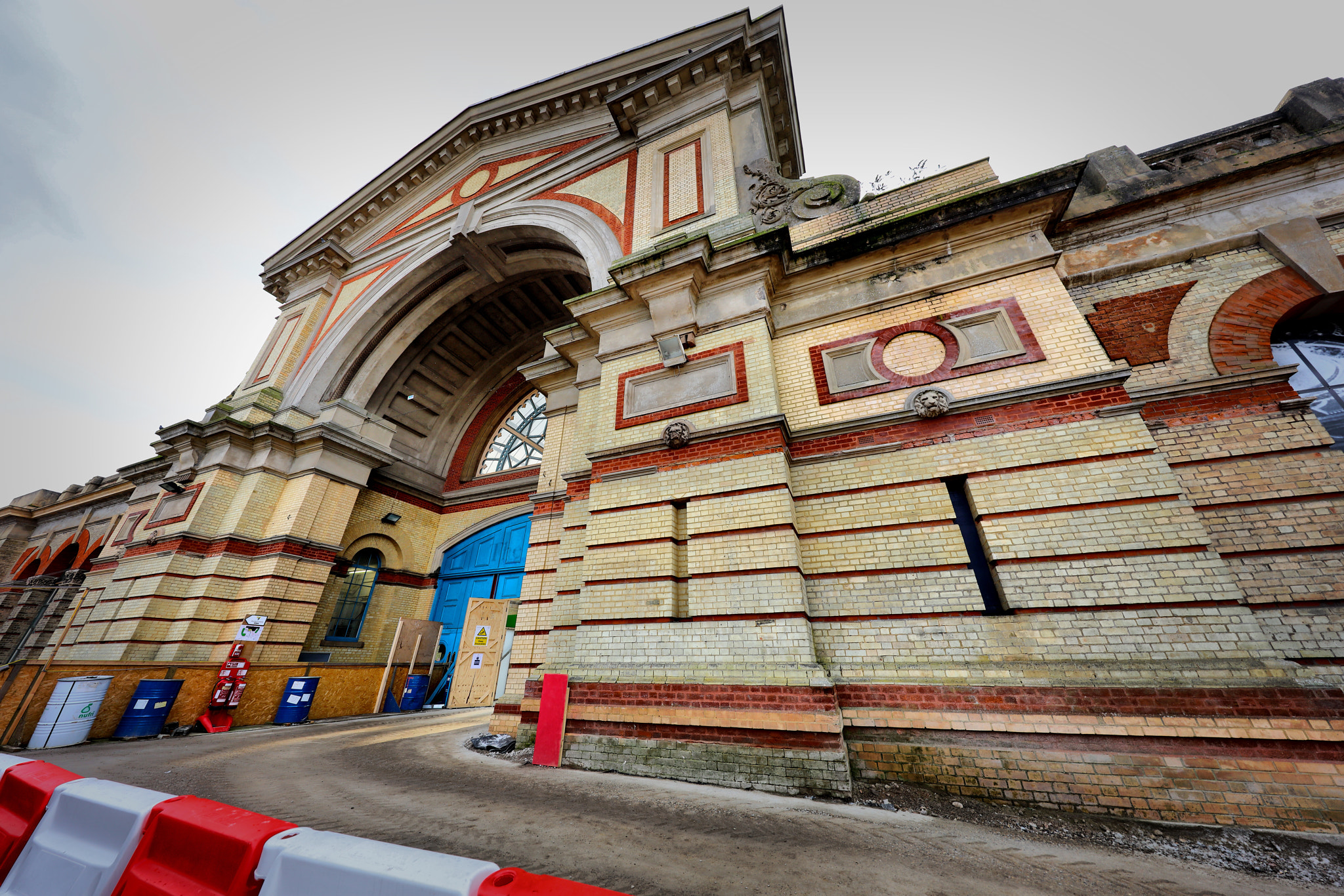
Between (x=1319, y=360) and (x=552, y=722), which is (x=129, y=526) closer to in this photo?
(x=552, y=722)

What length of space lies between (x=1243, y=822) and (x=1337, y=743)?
90cm

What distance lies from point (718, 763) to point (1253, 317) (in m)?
7.47

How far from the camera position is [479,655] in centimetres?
1093

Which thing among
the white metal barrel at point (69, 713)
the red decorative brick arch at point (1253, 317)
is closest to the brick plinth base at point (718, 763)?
the red decorative brick arch at point (1253, 317)

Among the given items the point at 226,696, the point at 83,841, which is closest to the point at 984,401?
the point at 83,841

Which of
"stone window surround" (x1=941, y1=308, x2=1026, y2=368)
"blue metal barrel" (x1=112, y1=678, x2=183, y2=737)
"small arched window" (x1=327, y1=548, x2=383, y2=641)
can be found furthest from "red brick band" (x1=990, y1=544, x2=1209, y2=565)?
"small arched window" (x1=327, y1=548, x2=383, y2=641)

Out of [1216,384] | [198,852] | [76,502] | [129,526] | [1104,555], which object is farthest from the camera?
[76,502]

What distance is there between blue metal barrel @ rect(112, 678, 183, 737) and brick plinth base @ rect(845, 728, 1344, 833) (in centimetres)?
1124

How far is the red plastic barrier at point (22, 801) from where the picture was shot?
7.06 feet

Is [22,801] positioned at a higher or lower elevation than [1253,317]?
lower

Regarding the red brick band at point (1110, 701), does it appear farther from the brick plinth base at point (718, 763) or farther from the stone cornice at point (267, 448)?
the stone cornice at point (267, 448)

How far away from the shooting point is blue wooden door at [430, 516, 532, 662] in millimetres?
12250

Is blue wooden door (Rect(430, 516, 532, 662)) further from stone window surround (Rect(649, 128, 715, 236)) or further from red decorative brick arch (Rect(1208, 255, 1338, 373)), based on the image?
red decorative brick arch (Rect(1208, 255, 1338, 373))

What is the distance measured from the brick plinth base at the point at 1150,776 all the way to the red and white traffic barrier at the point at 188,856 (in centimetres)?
406
